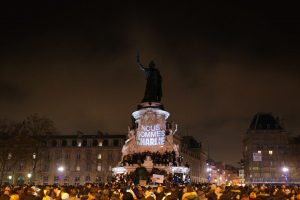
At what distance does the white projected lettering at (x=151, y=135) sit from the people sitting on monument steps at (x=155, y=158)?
1969 mm

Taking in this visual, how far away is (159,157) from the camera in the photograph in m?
58.0

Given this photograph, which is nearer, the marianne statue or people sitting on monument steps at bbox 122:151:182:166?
people sitting on monument steps at bbox 122:151:182:166

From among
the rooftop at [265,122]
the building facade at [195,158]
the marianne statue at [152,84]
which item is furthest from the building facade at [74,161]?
the rooftop at [265,122]

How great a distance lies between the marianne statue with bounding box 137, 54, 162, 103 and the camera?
63.8 metres

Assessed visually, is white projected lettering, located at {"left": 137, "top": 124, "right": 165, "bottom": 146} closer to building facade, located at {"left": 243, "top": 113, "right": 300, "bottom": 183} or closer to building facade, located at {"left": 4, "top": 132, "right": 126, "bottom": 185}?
building facade, located at {"left": 4, "top": 132, "right": 126, "bottom": 185}

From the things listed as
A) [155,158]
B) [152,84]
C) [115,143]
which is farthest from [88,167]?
[155,158]

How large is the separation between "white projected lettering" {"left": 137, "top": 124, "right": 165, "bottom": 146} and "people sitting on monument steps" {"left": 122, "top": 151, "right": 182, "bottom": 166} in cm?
197

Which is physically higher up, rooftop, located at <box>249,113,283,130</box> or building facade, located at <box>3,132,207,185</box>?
rooftop, located at <box>249,113,283,130</box>

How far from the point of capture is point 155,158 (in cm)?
5794

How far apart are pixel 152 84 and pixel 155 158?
1294 centimetres

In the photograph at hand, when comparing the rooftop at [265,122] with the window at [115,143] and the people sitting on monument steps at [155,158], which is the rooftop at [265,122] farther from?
the people sitting on monument steps at [155,158]

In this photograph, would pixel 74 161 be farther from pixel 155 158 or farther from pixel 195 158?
pixel 155 158

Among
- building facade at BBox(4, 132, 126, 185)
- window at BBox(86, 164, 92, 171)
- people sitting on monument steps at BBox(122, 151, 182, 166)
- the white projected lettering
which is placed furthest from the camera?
window at BBox(86, 164, 92, 171)

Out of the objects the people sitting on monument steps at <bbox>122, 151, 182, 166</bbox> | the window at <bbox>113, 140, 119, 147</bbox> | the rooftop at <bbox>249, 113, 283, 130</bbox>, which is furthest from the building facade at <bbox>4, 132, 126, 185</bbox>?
the rooftop at <bbox>249, 113, 283, 130</bbox>
